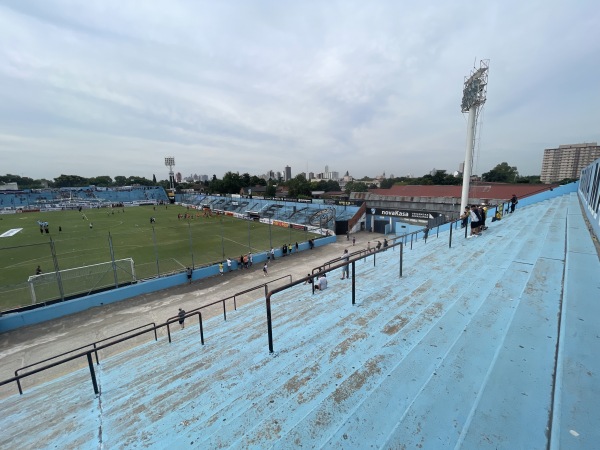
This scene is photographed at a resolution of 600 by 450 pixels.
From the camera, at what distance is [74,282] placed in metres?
15.8

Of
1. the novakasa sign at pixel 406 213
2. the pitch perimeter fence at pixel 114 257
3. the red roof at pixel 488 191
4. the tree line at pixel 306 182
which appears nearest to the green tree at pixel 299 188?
the tree line at pixel 306 182

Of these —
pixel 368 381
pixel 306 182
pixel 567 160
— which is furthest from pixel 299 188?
pixel 567 160

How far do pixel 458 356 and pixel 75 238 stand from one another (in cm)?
4137

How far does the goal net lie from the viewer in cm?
1460

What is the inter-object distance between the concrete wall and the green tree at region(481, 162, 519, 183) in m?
104

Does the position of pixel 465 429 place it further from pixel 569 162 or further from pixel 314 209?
pixel 569 162

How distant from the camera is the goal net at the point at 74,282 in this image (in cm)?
1460

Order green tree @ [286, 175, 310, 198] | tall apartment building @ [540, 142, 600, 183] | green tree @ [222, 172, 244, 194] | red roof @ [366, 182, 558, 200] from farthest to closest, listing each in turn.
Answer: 1. tall apartment building @ [540, 142, 600, 183]
2. green tree @ [222, 172, 244, 194]
3. green tree @ [286, 175, 310, 198]
4. red roof @ [366, 182, 558, 200]

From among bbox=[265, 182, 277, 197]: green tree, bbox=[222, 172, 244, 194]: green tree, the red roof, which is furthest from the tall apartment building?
bbox=[222, 172, 244, 194]: green tree

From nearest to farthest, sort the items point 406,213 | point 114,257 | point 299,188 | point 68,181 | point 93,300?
point 93,300
point 114,257
point 406,213
point 299,188
point 68,181

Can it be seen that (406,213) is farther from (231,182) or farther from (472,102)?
(231,182)

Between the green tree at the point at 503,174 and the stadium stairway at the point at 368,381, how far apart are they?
10407 cm

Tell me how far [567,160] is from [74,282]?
215762 mm

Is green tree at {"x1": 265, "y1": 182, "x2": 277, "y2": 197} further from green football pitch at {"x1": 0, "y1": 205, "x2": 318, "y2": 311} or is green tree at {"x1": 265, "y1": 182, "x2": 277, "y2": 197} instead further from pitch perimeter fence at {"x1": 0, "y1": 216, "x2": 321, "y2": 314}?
pitch perimeter fence at {"x1": 0, "y1": 216, "x2": 321, "y2": 314}
